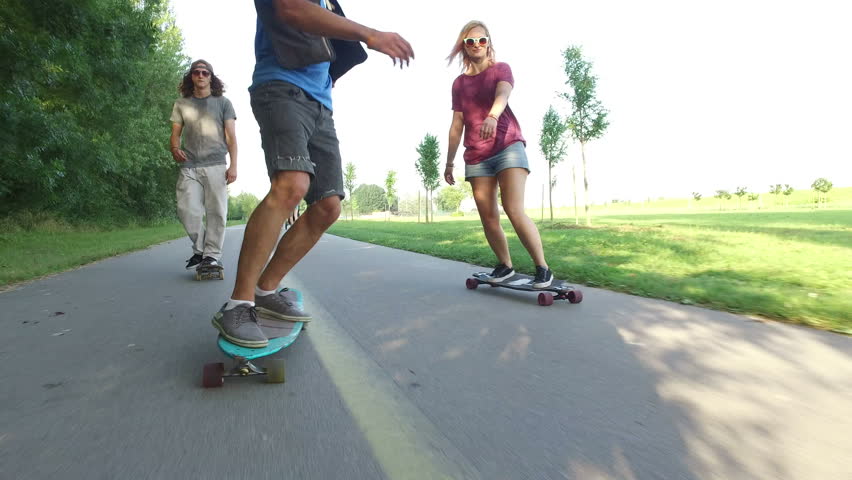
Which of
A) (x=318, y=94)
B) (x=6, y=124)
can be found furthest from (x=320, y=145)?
(x=6, y=124)

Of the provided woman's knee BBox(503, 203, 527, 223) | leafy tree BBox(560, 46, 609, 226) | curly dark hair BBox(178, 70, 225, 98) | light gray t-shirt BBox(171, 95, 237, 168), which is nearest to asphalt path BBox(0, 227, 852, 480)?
woman's knee BBox(503, 203, 527, 223)

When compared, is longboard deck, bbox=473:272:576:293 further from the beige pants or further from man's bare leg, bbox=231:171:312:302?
the beige pants

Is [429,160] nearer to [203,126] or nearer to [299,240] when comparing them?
[203,126]

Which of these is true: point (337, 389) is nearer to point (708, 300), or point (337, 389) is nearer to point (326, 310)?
point (326, 310)

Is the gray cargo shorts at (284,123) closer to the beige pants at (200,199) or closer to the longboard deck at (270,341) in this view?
the longboard deck at (270,341)

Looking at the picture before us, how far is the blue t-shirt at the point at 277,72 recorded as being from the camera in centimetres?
243

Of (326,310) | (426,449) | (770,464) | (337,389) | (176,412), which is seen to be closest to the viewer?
(770,464)

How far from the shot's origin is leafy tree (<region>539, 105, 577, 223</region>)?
25.0 metres

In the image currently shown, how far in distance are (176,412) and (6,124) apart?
10.4 meters

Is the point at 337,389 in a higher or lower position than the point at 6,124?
lower

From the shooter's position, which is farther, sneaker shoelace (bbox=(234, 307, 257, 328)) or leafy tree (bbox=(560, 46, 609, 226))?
leafy tree (bbox=(560, 46, 609, 226))

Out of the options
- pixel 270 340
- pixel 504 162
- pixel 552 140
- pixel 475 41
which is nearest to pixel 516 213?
pixel 504 162

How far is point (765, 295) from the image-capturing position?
3.59m

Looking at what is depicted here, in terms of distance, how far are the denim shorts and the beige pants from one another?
323 centimetres
